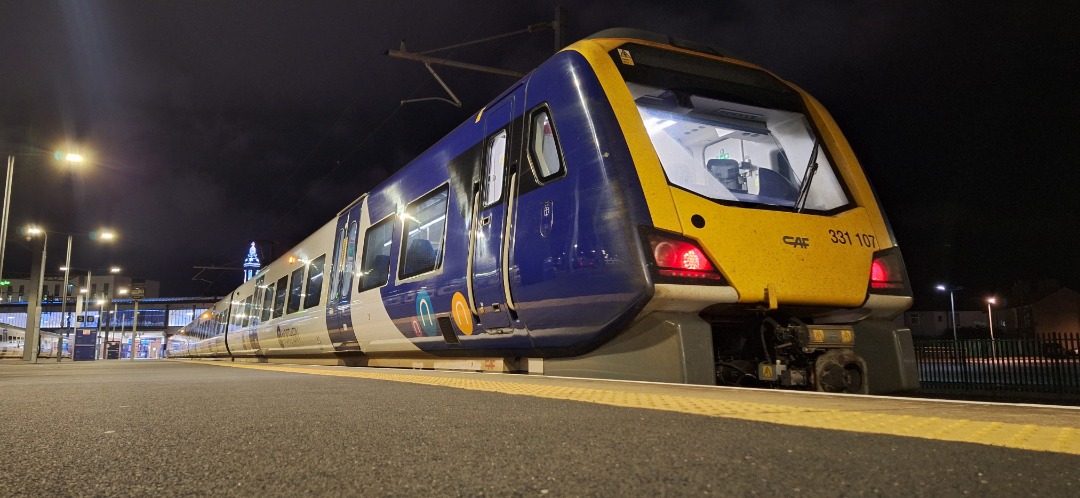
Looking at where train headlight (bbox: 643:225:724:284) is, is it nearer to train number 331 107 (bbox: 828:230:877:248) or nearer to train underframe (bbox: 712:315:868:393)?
train underframe (bbox: 712:315:868:393)

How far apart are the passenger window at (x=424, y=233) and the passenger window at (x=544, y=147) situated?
1637 mm

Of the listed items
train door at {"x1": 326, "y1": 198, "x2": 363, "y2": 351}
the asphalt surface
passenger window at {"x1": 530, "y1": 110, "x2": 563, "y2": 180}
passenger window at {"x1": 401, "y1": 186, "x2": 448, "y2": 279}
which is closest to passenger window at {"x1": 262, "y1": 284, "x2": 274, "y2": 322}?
train door at {"x1": 326, "y1": 198, "x2": 363, "y2": 351}

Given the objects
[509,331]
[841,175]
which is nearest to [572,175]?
[509,331]

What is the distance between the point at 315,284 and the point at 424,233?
16.2 feet

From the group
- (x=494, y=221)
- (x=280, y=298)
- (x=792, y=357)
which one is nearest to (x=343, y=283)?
(x=494, y=221)

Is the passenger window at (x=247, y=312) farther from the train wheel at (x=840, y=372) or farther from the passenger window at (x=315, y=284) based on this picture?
the train wheel at (x=840, y=372)

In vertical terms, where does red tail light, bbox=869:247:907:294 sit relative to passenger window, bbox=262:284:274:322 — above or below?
below

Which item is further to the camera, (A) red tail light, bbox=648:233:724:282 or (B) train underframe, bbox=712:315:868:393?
(B) train underframe, bbox=712:315:868:393

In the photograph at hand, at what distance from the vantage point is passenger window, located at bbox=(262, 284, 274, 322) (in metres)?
14.9

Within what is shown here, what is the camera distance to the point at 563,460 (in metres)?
1.69

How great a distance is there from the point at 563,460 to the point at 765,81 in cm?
484

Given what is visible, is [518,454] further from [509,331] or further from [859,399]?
[509,331]

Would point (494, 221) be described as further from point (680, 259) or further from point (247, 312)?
point (247, 312)

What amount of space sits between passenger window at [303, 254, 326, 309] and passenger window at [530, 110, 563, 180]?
21.5ft
